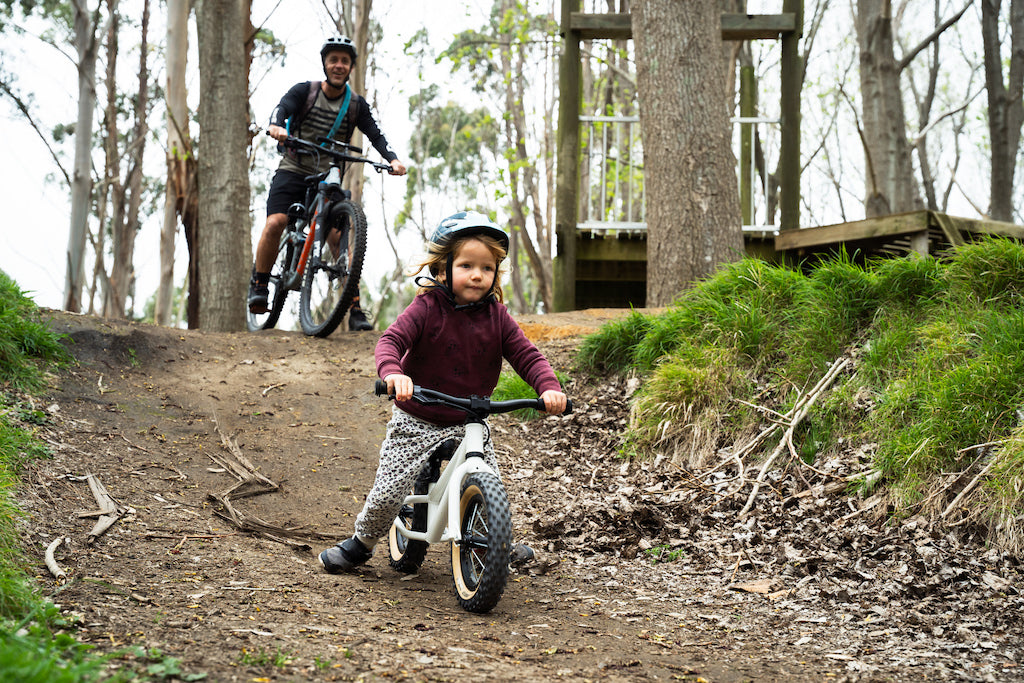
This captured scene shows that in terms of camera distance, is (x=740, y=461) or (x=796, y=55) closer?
(x=740, y=461)

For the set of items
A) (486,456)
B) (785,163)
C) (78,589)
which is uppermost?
(785,163)

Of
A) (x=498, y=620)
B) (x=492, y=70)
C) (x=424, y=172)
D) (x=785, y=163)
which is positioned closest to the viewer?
(x=498, y=620)

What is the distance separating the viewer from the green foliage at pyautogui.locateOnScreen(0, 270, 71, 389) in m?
5.47

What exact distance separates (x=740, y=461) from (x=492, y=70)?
2153 centimetres

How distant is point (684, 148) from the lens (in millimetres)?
7516

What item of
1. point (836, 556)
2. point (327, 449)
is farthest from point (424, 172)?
point (836, 556)

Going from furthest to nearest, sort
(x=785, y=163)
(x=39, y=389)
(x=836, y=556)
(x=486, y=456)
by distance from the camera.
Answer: (x=785, y=163) < (x=39, y=389) < (x=836, y=556) < (x=486, y=456)

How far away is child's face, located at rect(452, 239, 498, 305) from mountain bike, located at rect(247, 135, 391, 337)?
11.2 feet

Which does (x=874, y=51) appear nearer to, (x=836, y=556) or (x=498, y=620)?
(x=836, y=556)

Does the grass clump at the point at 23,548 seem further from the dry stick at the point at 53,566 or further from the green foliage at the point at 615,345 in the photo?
the green foliage at the point at 615,345

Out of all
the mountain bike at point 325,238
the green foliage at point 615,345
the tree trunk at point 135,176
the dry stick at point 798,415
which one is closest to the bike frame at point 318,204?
the mountain bike at point 325,238

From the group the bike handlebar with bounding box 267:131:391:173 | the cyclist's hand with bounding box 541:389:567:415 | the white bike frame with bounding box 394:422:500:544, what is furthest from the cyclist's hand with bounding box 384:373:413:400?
the bike handlebar with bounding box 267:131:391:173

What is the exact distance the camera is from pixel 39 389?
5465 mm

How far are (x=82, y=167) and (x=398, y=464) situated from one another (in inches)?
469
